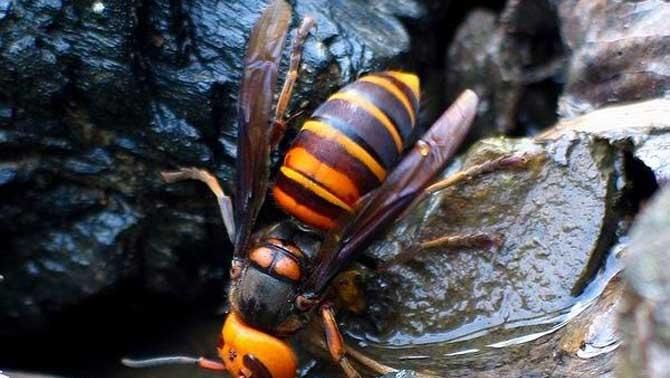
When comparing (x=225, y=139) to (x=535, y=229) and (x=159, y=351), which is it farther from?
(x=535, y=229)

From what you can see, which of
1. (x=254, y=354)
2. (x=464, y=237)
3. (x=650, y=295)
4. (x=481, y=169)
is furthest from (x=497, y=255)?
(x=650, y=295)

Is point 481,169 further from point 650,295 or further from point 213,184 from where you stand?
point 650,295

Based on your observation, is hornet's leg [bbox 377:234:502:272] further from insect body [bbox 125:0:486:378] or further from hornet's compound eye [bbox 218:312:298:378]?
hornet's compound eye [bbox 218:312:298:378]

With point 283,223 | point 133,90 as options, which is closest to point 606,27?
point 283,223

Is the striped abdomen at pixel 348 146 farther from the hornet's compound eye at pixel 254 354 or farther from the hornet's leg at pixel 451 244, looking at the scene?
the hornet's compound eye at pixel 254 354

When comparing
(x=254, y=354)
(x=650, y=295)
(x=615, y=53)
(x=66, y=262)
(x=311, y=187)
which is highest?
(x=650, y=295)

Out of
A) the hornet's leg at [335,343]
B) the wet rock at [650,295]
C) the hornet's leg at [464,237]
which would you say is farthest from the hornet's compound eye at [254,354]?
the wet rock at [650,295]

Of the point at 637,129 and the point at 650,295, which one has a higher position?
the point at 650,295
